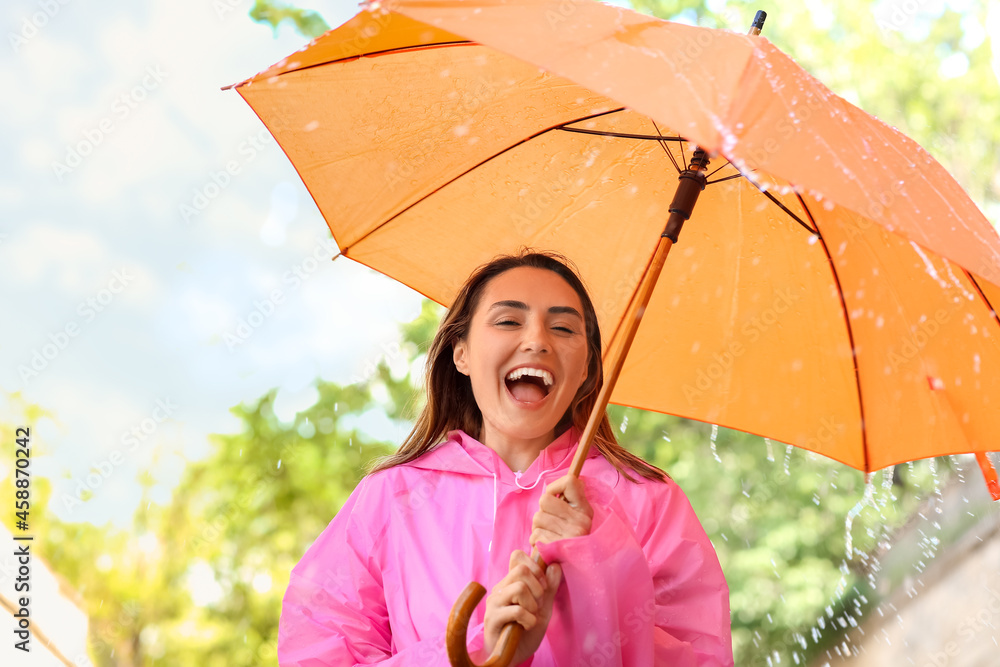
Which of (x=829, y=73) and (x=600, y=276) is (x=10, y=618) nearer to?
(x=600, y=276)

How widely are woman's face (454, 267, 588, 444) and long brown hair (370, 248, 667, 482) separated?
0.26 feet

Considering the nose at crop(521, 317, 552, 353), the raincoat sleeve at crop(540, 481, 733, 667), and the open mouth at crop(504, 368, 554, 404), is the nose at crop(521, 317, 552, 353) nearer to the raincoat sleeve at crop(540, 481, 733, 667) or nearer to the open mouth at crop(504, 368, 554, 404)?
the open mouth at crop(504, 368, 554, 404)

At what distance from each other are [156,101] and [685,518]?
5236mm

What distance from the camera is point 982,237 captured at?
57.4 inches

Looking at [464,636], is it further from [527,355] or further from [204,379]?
[204,379]

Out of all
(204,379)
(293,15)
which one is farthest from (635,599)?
(293,15)

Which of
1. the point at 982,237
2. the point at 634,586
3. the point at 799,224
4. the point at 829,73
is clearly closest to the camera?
the point at 982,237

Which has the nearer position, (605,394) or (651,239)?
(605,394)

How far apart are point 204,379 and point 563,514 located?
4.60 metres

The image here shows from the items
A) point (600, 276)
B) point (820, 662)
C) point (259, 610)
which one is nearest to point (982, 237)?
point (600, 276)

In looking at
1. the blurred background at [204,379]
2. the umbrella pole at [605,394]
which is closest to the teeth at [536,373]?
the umbrella pole at [605,394]

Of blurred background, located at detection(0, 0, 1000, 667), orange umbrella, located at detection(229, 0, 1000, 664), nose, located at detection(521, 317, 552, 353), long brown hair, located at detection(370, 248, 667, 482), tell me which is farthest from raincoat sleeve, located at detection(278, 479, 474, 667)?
blurred background, located at detection(0, 0, 1000, 667)

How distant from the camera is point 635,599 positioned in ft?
5.27

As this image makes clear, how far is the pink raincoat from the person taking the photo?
5.38ft
